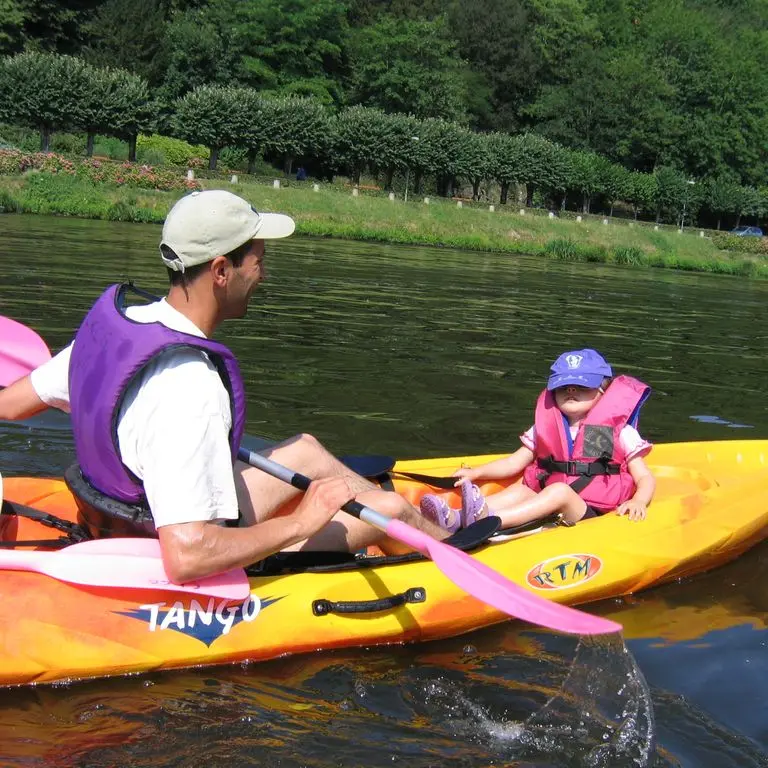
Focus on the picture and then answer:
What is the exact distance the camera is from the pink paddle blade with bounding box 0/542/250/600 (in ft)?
10.4

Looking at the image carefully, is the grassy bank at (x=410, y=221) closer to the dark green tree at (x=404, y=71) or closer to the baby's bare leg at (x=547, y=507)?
the dark green tree at (x=404, y=71)

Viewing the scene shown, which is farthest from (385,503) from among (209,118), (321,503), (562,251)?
(209,118)

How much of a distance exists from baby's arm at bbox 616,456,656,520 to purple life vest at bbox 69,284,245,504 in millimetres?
2123

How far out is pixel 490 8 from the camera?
6669 centimetres

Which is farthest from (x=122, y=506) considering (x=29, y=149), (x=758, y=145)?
(x=758, y=145)

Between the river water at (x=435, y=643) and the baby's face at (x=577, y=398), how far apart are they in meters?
0.93

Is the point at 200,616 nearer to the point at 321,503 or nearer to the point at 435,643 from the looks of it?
the point at 321,503

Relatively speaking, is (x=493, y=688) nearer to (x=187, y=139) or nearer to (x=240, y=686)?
(x=240, y=686)

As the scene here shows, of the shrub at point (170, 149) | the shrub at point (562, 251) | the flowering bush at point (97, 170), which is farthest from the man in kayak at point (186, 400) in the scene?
the shrub at point (170, 149)

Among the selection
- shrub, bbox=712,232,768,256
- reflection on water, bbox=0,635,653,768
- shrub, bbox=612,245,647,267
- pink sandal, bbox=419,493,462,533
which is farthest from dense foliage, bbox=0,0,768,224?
reflection on water, bbox=0,635,653,768

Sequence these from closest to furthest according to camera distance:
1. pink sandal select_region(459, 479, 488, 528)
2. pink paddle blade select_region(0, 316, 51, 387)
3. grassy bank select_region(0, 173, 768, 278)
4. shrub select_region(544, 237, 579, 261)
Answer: pink paddle blade select_region(0, 316, 51, 387) < pink sandal select_region(459, 479, 488, 528) < grassy bank select_region(0, 173, 768, 278) < shrub select_region(544, 237, 579, 261)

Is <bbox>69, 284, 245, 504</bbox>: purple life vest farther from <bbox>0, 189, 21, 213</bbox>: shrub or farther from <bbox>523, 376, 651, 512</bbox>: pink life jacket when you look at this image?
<bbox>0, 189, 21, 213</bbox>: shrub

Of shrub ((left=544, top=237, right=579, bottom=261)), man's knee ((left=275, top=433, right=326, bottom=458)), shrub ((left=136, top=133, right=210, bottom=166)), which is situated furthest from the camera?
shrub ((left=136, top=133, right=210, bottom=166))

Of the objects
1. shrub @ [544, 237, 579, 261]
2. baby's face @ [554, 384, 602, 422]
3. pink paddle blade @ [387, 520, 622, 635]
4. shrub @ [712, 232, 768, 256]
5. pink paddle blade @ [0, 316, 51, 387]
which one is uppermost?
pink paddle blade @ [0, 316, 51, 387]
